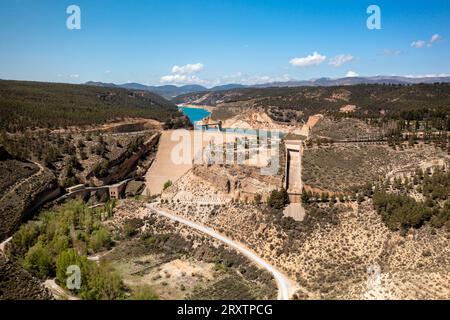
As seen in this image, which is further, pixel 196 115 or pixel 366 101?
pixel 196 115

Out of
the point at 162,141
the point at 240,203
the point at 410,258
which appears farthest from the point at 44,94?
the point at 410,258

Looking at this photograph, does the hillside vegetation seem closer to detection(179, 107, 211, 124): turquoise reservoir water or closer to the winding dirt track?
detection(179, 107, 211, 124): turquoise reservoir water

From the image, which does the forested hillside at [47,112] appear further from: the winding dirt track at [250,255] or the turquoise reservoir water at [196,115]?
the turquoise reservoir water at [196,115]

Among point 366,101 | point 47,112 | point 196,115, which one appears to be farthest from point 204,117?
point 47,112

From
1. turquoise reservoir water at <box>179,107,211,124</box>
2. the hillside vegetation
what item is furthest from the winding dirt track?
turquoise reservoir water at <box>179,107,211,124</box>

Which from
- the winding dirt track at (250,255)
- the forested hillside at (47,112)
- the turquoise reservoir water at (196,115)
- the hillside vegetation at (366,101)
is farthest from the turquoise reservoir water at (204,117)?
the winding dirt track at (250,255)

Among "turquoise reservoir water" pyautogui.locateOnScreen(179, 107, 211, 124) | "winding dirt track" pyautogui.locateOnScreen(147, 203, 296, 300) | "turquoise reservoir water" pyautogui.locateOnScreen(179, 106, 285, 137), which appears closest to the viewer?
"winding dirt track" pyautogui.locateOnScreen(147, 203, 296, 300)

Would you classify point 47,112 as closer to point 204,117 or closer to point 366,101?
point 366,101

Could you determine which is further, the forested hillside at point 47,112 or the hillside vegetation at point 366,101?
the hillside vegetation at point 366,101
